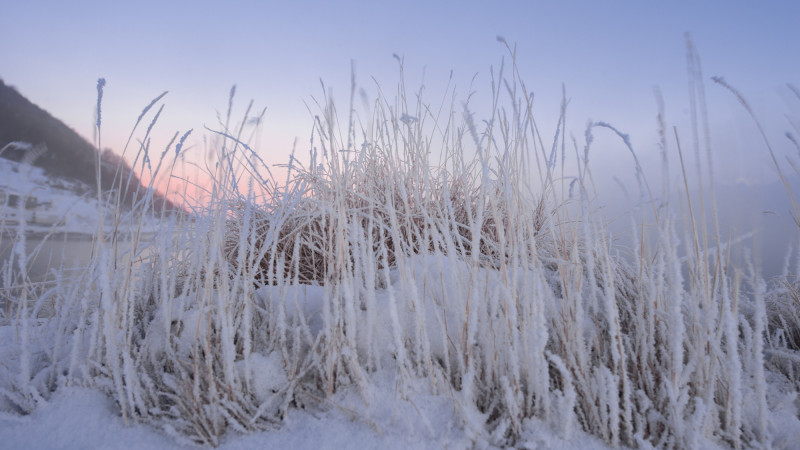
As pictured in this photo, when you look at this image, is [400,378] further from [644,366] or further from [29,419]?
[29,419]

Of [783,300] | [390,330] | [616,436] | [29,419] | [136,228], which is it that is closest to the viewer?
[616,436]

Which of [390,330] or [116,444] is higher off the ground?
[390,330]

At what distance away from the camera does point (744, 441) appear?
836mm

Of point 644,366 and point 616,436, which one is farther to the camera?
point 644,366

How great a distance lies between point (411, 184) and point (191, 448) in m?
1.22

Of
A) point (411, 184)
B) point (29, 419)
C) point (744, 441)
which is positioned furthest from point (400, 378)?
point (411, 184)

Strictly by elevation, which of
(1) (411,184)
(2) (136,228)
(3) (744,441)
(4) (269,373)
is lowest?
(3) (744,441)

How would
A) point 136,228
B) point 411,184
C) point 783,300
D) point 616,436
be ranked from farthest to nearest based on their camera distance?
point 411,184
point 783,300
point 136,228
point 616,436

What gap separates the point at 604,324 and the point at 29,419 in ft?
4.83

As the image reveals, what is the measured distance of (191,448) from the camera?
2.73 ft

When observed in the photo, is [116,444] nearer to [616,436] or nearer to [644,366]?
[616,436]

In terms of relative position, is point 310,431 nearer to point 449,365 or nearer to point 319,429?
point 319,429

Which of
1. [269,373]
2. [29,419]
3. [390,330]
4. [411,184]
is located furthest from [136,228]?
[411,184]

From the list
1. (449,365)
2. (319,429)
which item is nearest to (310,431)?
(319,429)
